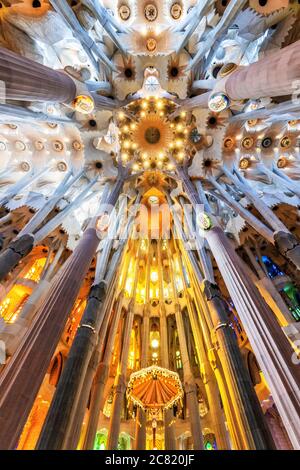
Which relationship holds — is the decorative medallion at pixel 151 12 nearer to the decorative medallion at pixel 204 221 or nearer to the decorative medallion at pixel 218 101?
the decorative medallion at pixel 218 101

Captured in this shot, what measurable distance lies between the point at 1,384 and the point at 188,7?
16.3 meters

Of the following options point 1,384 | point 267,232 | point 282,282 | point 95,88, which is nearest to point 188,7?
point 95,88

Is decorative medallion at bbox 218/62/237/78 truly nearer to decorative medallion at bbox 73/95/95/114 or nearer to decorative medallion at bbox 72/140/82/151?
decorative medallion at bbox 73/95/95/114

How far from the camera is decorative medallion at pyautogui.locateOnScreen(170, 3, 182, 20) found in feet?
40.9

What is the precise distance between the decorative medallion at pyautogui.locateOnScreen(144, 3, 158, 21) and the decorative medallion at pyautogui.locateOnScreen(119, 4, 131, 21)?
846 millimetres

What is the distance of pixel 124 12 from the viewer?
12.6 meters

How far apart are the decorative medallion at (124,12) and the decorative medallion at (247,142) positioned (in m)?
8.60

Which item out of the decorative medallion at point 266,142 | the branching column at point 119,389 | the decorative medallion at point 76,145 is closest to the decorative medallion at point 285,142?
the decorative medallion at point 266,142

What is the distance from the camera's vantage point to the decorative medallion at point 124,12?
1246 centimetres

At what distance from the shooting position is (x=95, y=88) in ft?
41.2

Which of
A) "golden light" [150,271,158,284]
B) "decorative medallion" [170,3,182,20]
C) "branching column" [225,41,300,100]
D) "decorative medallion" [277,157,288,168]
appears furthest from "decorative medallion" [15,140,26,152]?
"decorative medallion" [277,157,288,168]

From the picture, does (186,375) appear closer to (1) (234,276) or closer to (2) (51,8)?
(1) (234,276)

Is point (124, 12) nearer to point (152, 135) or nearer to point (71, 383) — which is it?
point (152, 135)

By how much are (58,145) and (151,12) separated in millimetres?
8013
